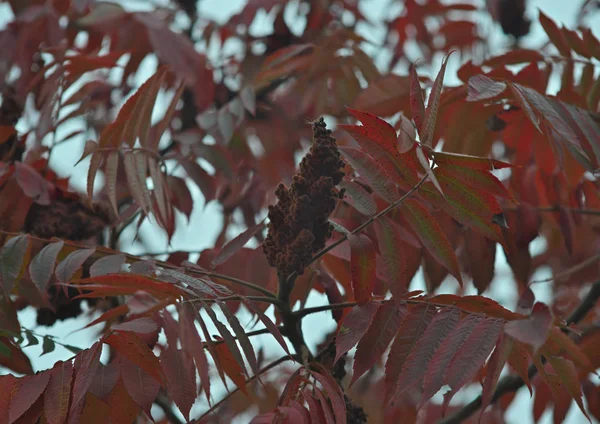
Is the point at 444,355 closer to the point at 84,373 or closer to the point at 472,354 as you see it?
the point at 472,354

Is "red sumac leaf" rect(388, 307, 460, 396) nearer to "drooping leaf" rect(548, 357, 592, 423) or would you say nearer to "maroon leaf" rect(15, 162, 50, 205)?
"drooping leaf" rect(548, 357, 592, 423)

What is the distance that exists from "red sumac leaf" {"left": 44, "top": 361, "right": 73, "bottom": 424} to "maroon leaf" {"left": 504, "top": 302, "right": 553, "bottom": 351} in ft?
2.49

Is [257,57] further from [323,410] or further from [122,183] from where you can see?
[323,410]

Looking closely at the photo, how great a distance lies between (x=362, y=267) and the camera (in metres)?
1.46

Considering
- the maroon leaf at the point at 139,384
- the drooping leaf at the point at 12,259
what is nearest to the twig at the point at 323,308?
the maroon leaf at the point at 139,384

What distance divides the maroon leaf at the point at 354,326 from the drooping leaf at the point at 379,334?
0.06 ft

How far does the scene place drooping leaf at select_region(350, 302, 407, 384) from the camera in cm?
142

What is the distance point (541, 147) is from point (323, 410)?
3.88 ft

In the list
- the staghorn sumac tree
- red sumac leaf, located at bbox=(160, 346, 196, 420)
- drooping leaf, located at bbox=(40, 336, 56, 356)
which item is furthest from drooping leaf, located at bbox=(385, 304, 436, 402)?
drooping leaf, located at bbox=(40, 336, 56, 356)

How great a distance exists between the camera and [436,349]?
133 cm

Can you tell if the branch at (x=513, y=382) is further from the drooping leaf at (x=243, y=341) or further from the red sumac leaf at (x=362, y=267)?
the drooping leaf at (x=243, y=341)

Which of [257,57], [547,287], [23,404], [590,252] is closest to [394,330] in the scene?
[23,404]

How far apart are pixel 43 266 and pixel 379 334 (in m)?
0.68

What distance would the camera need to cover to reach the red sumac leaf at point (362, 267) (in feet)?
4.76
